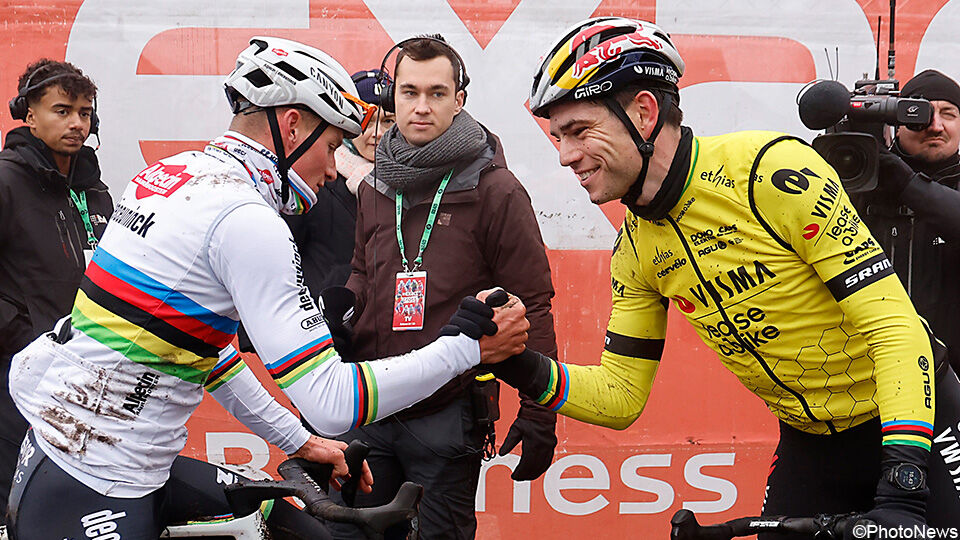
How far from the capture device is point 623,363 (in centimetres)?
296

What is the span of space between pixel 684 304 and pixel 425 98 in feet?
5.44

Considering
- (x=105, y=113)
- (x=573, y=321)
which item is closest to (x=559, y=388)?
(x=573, y=321)

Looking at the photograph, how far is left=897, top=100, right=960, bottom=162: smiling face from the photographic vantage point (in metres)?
4.20

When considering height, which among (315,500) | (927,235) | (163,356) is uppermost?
(927,235)

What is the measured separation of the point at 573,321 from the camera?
493 cm

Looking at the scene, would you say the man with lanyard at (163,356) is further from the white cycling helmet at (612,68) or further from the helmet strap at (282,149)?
the white cycling helmet at (612,68)

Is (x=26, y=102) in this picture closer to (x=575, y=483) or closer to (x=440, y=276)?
(x=440, y=276)

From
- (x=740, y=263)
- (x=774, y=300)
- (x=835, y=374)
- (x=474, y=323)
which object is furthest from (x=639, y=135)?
(x=835, y=374)

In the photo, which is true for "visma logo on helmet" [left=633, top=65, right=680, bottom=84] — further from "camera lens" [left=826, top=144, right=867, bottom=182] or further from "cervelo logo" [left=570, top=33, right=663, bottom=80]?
"camera lens" [left=826, top=144, right=867, bottom=182]

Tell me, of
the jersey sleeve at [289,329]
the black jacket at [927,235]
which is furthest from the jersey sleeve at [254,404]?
the black jacket at [927,235]

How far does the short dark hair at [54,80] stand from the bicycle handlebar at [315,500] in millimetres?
2483

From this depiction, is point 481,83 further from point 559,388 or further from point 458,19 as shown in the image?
point 559,388

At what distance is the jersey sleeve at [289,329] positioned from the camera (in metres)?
2.38

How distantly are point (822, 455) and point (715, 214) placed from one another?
80 centimetres
